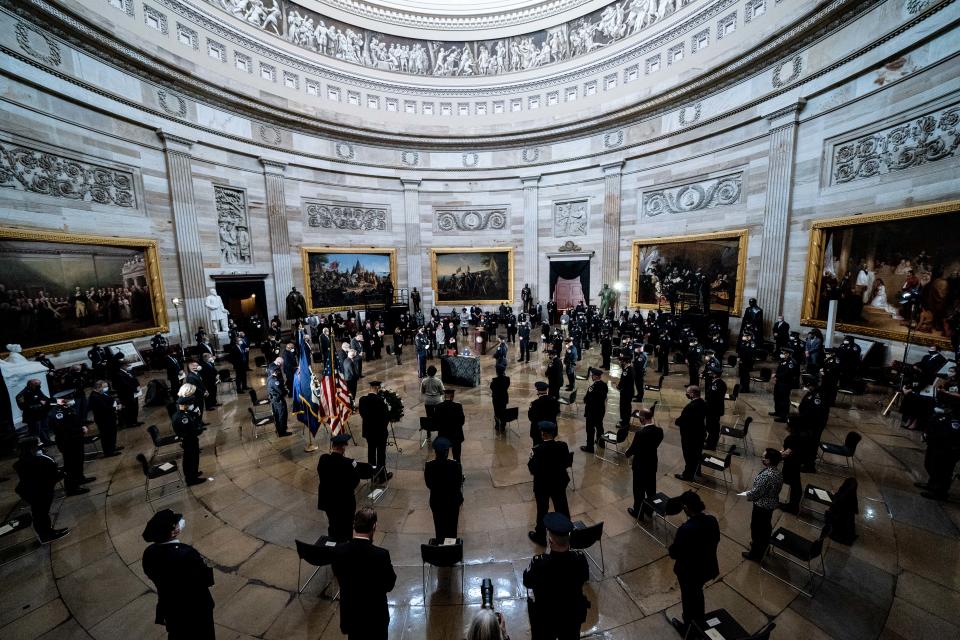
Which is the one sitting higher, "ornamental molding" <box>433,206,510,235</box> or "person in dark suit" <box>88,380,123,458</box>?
"ornamental molding" <box>433,206,510,235</box>

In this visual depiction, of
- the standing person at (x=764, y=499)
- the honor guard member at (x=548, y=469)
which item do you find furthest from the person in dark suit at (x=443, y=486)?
the standing person at (x=764, y=499)

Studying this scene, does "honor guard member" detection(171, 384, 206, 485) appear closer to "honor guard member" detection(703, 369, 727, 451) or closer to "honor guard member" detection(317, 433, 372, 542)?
"honor guard member" detection(317, 433, 372, 542)

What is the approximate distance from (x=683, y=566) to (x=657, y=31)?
2317cm

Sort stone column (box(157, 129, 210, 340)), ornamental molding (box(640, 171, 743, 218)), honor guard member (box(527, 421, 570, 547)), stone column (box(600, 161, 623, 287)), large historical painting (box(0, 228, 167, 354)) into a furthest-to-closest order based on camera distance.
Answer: stone column (box(600, 161, 623, 287)), ornamental molding (box(640, 171, 743, 218)), stone column (box(157, 129, 210, 340)), large historical painting (box(0, 228, 167, 354)), honor guard member (box(527, 421, 570, 547))

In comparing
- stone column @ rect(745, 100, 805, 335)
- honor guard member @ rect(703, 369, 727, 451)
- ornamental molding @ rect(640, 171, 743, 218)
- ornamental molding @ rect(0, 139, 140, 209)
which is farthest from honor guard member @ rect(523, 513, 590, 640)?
ornamental molding @ rect(640, 171, 743, 218)

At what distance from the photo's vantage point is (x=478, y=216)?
78.0 feet

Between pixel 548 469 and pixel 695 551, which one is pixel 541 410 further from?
pixel 695 551

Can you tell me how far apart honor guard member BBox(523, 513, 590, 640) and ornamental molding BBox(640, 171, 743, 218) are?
18.0 metres

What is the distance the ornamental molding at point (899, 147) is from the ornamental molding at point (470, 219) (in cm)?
1557

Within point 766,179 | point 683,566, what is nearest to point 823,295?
point 766,179

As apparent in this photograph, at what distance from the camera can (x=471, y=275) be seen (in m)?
23.8

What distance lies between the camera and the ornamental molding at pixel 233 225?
676 inches

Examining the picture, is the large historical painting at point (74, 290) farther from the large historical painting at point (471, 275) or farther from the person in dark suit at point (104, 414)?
the large historical painting at point (471, 275)

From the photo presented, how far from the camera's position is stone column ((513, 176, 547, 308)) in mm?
22906
